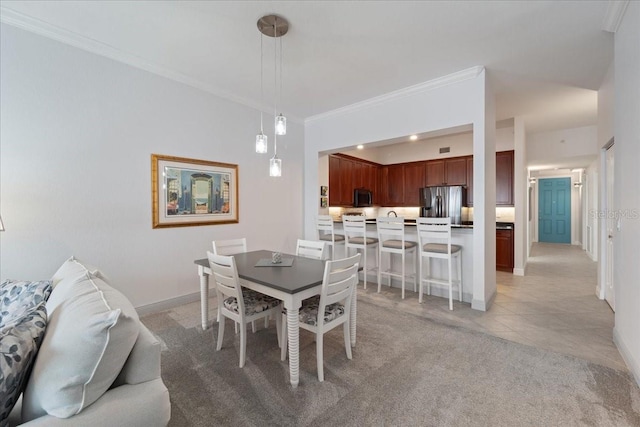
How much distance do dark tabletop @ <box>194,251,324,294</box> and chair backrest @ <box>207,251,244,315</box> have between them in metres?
0.10

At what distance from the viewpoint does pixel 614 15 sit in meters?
2.31

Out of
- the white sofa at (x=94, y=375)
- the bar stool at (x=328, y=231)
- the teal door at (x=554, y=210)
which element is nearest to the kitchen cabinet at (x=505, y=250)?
the bar stool at (x=328, y=231)

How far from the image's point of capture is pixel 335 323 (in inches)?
83.9

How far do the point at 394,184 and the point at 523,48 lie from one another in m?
4.35

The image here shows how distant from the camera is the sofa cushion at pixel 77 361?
905 mm

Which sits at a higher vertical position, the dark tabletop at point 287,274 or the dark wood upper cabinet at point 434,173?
the dark wood upper cabinet at point 434,173

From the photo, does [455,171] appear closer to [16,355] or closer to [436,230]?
[436,230]

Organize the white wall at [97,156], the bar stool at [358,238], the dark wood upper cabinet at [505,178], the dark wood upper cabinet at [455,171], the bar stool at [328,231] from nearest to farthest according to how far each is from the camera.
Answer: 1. the white wall at [97,156]
2. the bar stool at [358,238]
3. the bar stool at [328,231]
4. the dark wood upper cabinet at [505,178]
5. the dark wood upper cabinet at [455,171]

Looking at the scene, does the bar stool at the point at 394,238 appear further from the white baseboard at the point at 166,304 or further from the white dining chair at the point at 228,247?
the white baseboard at the point at 166,304

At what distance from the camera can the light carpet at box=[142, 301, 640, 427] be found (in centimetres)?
166

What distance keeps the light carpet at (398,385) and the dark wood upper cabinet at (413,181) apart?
438 centimetres

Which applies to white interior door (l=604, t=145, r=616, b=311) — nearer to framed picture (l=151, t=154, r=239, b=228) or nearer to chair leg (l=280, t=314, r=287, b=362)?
chair leg (l=280, t=314, r=287, b=362)

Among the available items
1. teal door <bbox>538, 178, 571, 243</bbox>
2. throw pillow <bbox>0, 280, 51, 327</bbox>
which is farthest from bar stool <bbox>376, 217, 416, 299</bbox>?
teal door <bbox>538, 178, 571, 243</bbox>

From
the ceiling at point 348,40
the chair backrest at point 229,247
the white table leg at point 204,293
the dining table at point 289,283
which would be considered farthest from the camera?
the chair backrest at point 229,247
